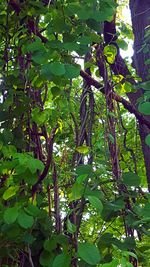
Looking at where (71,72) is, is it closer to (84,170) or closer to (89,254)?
(84,170)

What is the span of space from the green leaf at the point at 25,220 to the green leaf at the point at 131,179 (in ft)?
0.98

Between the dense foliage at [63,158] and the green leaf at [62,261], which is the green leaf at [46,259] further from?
the green leaf at [62,261]

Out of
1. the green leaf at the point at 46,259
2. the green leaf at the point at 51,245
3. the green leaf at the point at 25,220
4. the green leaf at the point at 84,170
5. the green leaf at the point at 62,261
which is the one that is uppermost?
the green leaf at the point at 84,170

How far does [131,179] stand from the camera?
3.68 feet

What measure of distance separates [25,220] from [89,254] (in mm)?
189

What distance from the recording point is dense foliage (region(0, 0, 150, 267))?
1036mm

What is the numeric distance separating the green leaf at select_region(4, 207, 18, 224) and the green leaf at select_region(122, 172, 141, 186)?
0.33m

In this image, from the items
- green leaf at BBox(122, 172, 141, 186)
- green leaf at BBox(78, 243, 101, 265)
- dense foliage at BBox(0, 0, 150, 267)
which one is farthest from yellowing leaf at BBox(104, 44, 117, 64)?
green leaf at BBox(78, 243, 101, 265)

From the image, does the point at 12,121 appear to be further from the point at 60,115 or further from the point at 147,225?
the point at 147,225

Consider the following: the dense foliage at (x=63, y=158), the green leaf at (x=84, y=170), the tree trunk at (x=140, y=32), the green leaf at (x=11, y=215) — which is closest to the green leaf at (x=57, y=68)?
the dense foliage at (x=63, y=158)

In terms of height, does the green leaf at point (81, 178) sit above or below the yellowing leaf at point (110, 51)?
below

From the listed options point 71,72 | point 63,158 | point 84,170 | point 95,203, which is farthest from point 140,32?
point 95,203

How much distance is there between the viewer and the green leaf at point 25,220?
0.99 metres

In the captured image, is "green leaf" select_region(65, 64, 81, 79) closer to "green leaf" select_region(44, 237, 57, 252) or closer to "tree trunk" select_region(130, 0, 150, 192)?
"green leaf" select_region(44, 237, 57, 252)
